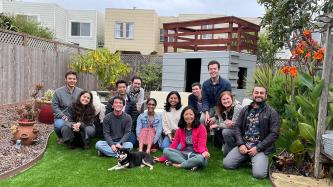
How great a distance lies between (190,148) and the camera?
5.66 meters

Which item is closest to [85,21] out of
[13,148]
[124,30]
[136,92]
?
[124,30]

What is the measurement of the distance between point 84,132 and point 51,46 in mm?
6394

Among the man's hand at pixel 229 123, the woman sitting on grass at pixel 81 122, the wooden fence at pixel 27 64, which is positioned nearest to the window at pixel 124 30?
the wooden fence at pixel 27 64

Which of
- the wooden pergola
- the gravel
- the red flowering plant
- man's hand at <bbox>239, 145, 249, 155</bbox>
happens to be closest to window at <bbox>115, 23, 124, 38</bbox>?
the wooden pergola

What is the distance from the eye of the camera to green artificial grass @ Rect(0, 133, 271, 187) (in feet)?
15.3

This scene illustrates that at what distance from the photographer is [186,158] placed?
18.1 feet

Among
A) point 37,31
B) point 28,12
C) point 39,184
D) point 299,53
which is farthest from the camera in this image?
point 28,12

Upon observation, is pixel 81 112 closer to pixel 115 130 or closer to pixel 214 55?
pixel 115 130

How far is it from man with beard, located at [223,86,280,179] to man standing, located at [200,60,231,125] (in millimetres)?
1270

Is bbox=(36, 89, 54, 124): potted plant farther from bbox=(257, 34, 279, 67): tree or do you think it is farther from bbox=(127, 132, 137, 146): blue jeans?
bbox=(257, 34, 279, 67): tree

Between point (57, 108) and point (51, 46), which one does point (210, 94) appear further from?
point (51, 46)

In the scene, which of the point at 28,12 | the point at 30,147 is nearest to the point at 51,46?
the point at 30,147

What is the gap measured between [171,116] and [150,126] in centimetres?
44

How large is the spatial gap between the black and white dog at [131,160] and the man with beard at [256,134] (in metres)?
1.19
